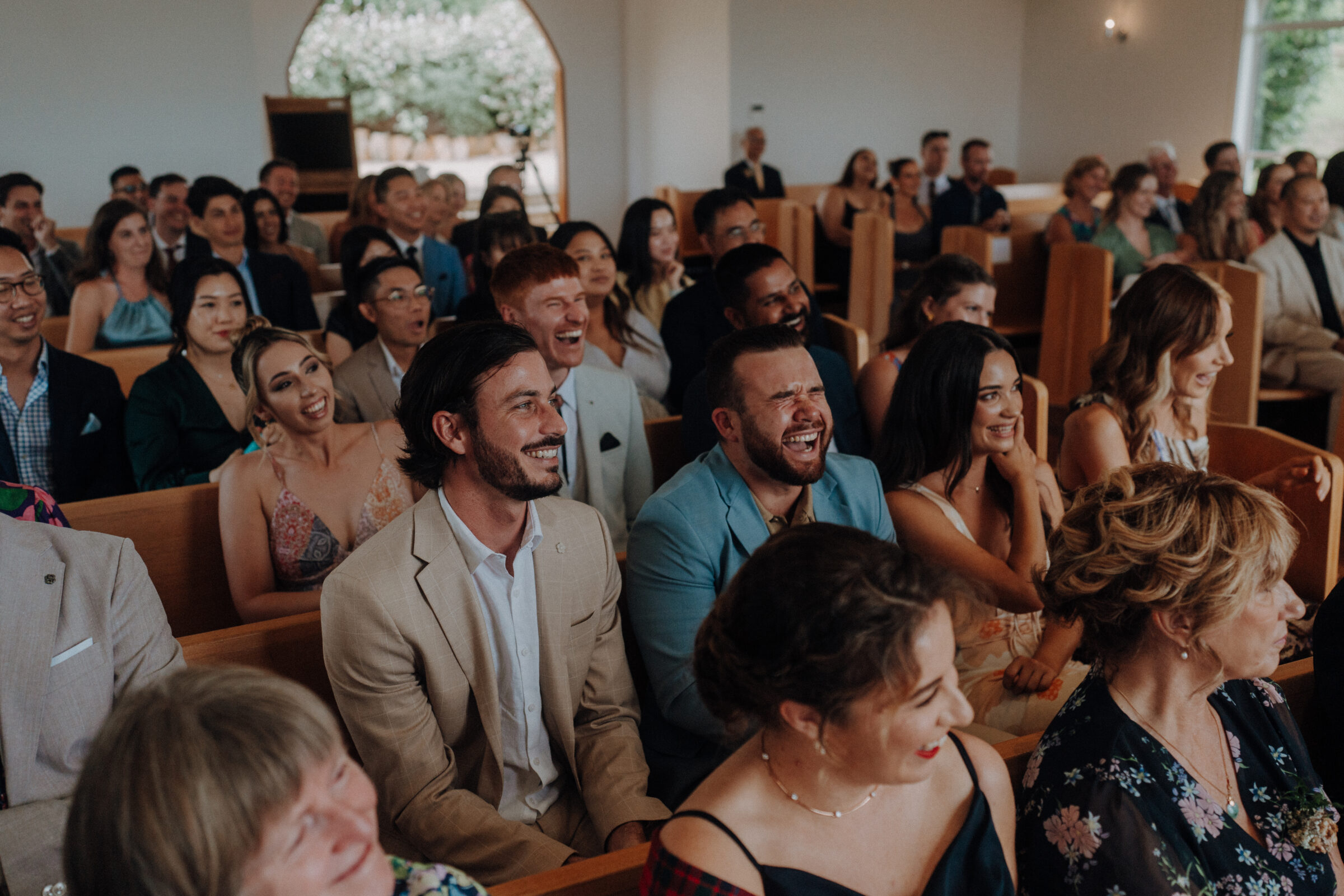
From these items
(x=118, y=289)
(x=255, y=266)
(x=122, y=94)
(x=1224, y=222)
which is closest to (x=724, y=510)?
(x=118, y=289)

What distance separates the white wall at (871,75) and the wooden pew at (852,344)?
6619 mm

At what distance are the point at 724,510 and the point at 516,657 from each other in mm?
455

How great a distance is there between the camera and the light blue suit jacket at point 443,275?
494cm

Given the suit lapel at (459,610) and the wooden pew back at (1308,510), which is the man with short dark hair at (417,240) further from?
the wooden pew back at (1308,510)

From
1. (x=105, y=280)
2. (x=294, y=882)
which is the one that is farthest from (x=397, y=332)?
(x=294, y=882)

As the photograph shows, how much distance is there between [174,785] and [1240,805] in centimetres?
Answer: 138

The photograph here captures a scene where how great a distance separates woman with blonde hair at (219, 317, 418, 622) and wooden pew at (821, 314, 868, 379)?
58.7 inches

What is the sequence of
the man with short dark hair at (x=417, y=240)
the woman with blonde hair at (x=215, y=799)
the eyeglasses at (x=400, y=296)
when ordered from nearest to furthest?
the woman with blonde hair at (x=215, y=799) → the eyeglasses at (x=400, y=296) → the man with short dark hair at (x=417, y=240)

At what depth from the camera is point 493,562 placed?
1.69 metres

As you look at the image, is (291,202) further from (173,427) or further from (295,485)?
(295,485)

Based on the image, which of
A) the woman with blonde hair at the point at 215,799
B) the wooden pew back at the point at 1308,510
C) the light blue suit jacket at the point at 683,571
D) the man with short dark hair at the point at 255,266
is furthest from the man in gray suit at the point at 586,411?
the man with short dark hair at the point at 255,266

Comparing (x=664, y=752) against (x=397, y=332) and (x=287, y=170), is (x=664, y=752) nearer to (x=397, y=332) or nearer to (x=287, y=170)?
(x=397, y=332)

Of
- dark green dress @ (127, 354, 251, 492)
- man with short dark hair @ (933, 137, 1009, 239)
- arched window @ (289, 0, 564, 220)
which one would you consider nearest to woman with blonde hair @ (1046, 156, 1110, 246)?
man with short dark hair @ (933, 137, 1009, 239)

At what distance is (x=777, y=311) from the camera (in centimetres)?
291
